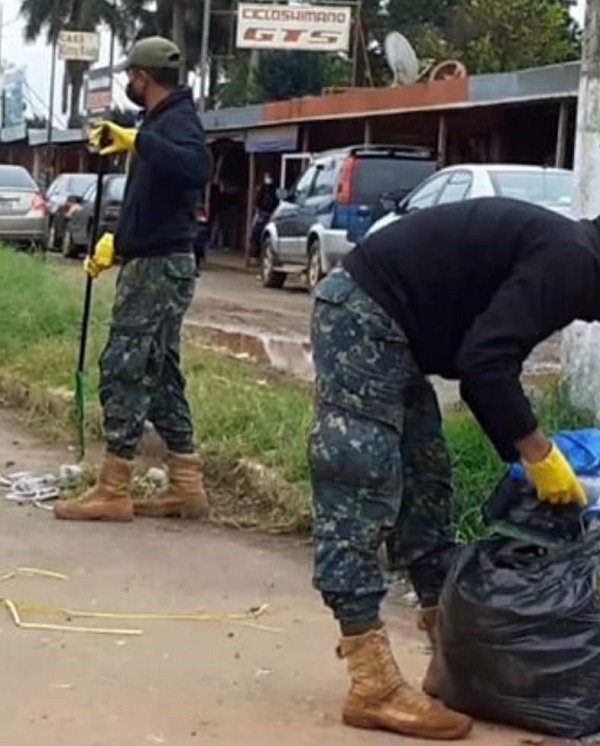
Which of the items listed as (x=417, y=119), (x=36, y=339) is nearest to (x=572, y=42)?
(x=417, y=119)

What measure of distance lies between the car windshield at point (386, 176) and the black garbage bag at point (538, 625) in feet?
55.0

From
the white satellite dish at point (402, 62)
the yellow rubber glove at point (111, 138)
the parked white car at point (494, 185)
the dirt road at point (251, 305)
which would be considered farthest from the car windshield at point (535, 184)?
the white satellite dish at point (402, 62)

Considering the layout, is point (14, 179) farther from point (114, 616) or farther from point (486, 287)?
point (486, 287)

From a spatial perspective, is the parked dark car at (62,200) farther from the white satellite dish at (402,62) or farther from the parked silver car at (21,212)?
the white satellite dish at (402,62)

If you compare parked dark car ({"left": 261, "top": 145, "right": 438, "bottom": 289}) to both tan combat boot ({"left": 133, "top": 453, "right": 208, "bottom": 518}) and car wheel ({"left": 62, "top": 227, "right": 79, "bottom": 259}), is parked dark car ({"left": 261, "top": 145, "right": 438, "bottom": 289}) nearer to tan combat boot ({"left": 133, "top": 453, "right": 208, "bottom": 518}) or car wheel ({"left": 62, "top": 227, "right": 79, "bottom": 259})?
car wheel ({"left": 62, "top": 227, "right": 79, "bottom": 259})

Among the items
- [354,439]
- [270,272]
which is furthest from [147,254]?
[270,272]

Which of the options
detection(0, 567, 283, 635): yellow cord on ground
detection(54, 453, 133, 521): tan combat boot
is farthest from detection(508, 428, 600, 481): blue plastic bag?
detection(54, 453, 133, 521): tan combat boot

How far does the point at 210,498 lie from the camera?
7.90 metres

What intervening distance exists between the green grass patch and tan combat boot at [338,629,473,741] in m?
1.53

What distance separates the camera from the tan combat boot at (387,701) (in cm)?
470

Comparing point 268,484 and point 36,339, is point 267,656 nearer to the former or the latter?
point 268,484

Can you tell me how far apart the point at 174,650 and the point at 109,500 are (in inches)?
74.1

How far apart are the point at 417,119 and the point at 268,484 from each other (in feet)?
72.7

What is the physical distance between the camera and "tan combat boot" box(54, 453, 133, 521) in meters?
7.31
